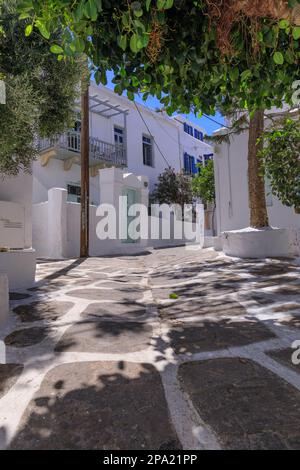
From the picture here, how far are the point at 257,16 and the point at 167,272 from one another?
6.35 metres

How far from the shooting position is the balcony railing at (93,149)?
16.1m

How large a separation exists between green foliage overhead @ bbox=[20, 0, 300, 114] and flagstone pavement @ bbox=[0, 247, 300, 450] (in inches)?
86.7

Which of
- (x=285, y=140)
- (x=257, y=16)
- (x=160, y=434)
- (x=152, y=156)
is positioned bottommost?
(x=160, y=434)

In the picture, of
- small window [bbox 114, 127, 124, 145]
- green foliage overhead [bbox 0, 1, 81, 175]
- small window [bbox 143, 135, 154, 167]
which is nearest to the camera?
green foliage overhead [bbox 0, 1, 81, 175]

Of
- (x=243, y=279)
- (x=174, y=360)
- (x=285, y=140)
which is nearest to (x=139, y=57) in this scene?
(x=174, y=360)

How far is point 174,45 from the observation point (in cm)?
280

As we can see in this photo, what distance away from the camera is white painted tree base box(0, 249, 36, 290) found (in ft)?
19.7

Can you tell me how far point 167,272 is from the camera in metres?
8.31

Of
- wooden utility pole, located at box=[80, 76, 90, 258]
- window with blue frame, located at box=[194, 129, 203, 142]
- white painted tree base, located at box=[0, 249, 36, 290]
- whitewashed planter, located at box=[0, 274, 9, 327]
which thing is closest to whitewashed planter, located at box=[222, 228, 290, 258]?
wooden utility pole, located at box=[80, 76, 90, 258]

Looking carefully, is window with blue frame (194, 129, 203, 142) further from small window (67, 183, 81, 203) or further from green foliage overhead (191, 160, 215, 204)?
small window (67, 183, 81, 203)

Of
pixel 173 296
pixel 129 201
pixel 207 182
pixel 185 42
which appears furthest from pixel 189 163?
pixel 185 42

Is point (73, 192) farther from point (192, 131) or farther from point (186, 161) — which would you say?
point (192, 131)

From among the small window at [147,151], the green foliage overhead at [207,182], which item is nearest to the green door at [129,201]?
the green foliage overhead at [207,182]

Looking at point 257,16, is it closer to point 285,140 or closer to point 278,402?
point 278,402
